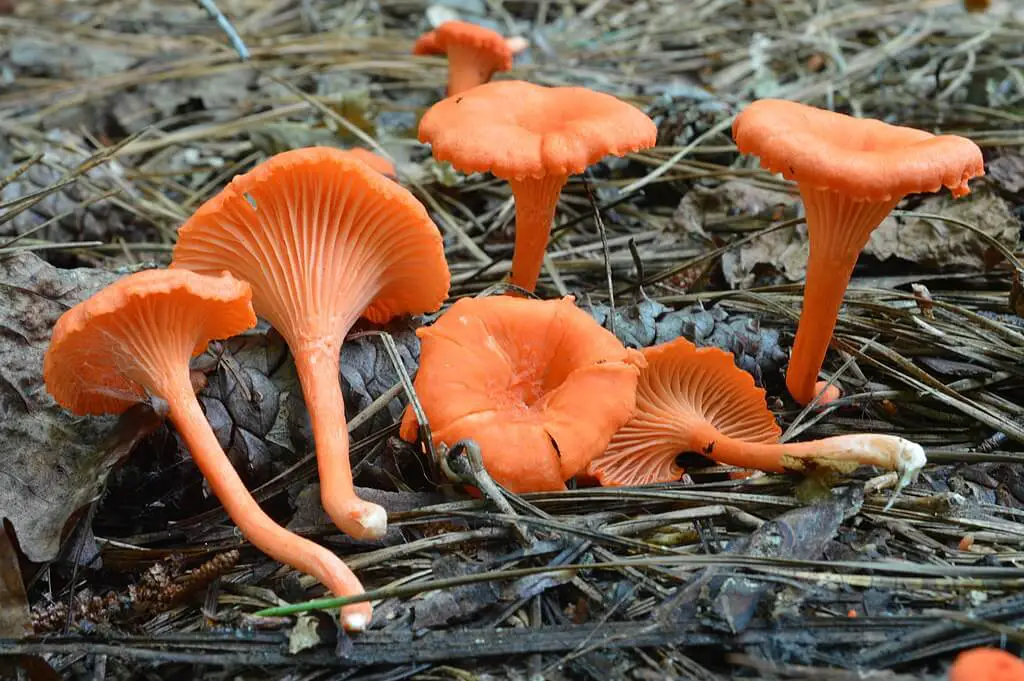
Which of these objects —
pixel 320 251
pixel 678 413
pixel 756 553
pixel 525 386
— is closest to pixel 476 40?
pixel 320 251

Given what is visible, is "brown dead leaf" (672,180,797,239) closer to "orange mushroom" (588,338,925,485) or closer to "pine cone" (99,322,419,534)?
"orange mushroom" (588,338,925,485)

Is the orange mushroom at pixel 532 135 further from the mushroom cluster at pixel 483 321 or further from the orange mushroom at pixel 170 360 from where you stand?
the orange mushroom at pixel 170 360

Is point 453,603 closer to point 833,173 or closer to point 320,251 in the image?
point 320,251

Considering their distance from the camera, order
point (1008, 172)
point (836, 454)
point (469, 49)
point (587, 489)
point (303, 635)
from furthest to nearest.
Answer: point (469, 49) → point (1008, 172) → point (587, 489) → point (836, 454) → point (303, 635)

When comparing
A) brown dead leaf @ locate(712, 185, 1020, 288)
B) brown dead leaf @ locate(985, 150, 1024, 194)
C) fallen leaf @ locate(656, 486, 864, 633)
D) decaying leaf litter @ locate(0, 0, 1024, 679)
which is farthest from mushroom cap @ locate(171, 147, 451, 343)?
brown dead leaf @ locate(985, 150, 1024, 194)

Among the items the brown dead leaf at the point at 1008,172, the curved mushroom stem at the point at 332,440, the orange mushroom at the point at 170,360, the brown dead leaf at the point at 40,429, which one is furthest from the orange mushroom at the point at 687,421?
the brown dead leaf at the point at 1008,172
